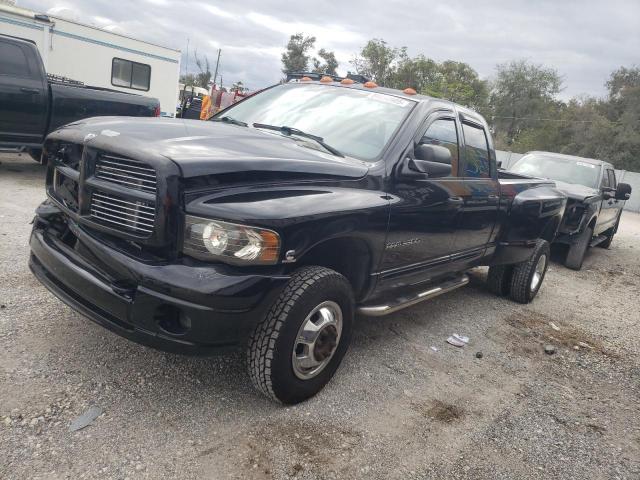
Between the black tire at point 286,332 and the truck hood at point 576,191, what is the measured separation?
227 inches

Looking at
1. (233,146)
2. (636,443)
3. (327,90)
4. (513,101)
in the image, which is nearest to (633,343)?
(636,443)

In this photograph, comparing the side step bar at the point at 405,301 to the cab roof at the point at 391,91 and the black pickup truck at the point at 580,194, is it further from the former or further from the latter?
the black pickup truck at the point at 580,194

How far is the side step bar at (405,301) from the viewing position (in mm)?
3242

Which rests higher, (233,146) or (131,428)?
(233,146)

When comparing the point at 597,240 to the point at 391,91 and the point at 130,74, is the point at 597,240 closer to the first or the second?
the point at 391,91

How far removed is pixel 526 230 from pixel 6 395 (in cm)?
459

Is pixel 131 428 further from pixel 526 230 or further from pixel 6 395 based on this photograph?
pixel 526 230

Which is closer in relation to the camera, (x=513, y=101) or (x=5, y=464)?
(x=5, y=464)

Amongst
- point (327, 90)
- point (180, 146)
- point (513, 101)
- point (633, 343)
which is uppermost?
point (513, 101)

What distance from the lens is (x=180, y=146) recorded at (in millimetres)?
2518

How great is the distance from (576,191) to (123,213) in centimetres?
705

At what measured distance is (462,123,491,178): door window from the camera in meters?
4.30

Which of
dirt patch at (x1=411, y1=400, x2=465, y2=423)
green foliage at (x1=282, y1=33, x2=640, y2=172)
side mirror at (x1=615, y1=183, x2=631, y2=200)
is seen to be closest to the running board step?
side mirror at (x1=615, y1=183, x2=631, y2=200)

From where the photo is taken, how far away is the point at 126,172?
2.49 metres
